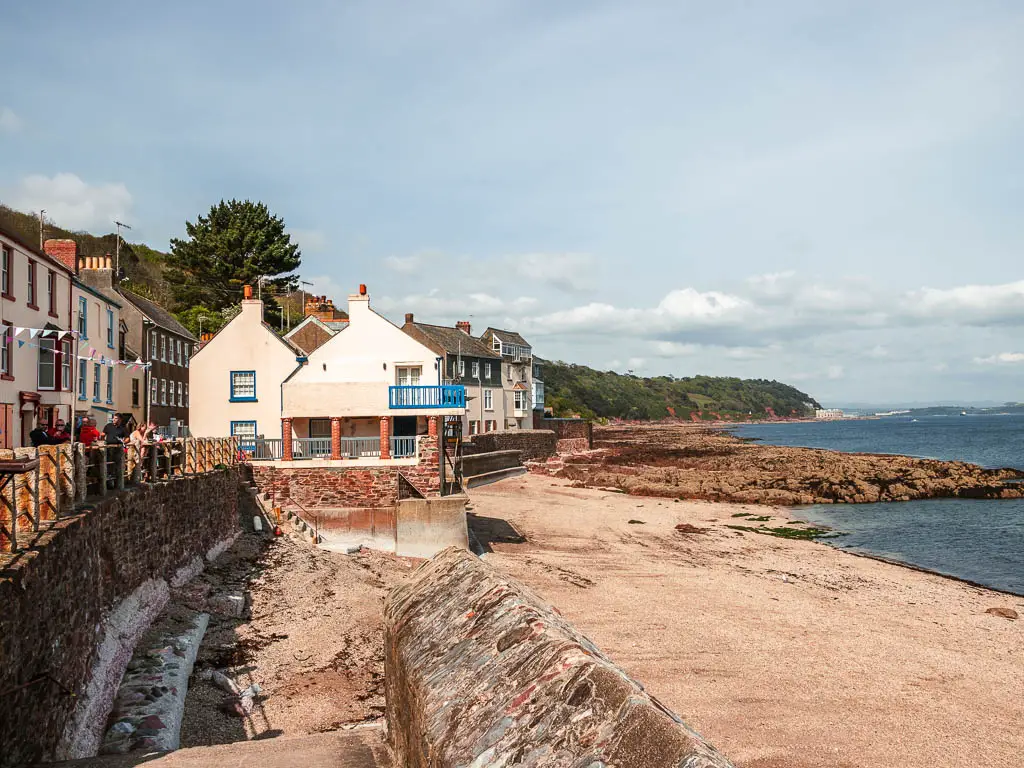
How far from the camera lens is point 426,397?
3053cm

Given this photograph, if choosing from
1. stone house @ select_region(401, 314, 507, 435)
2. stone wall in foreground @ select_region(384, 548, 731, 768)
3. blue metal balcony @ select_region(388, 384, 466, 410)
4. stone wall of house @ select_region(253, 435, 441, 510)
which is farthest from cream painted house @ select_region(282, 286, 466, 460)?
stone wall in foreground @ select_region(384, 548, 731, 768)

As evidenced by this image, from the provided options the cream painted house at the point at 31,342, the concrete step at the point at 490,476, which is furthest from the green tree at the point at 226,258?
the cream painted house at the point at 31,342

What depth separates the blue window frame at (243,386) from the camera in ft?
117

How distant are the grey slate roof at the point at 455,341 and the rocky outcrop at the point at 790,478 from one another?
1212 centimetres

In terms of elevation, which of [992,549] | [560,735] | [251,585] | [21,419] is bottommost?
[992,549]

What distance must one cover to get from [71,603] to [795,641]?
15.2 m

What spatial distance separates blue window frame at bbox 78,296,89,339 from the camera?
1329 inches

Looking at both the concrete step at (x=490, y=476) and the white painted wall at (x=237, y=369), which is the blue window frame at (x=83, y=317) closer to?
the white painted wall at (x=237, y=369)

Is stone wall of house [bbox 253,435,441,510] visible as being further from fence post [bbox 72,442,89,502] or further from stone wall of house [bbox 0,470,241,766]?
fence post [bbox 72,442,89,502]

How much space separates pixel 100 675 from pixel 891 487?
53172 mm

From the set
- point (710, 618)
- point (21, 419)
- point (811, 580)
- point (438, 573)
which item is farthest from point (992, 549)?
point (21, 419)

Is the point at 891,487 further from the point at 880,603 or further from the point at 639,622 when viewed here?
the point at 639,622

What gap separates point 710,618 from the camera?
65.2 ft

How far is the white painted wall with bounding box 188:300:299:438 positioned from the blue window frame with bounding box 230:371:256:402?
18cm
